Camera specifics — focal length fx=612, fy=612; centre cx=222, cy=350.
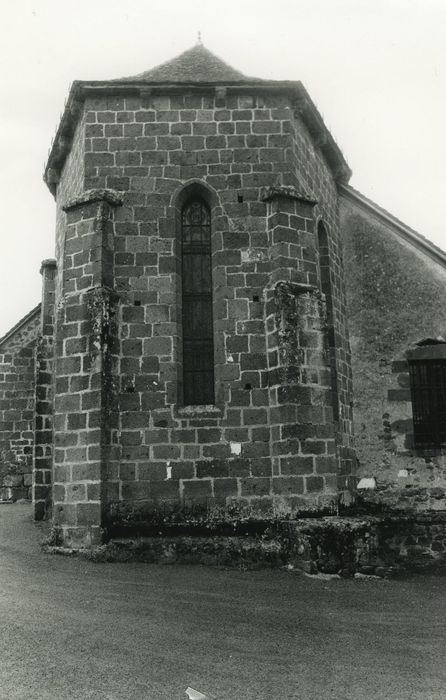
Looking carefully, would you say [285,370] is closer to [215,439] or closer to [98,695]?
[215,439]

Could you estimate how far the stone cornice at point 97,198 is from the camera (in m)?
8.66

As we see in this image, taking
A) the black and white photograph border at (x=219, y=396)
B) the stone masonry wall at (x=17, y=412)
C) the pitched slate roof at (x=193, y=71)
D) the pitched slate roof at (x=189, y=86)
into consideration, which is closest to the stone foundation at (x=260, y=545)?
the black and white photograph border at (x=219, y=396)

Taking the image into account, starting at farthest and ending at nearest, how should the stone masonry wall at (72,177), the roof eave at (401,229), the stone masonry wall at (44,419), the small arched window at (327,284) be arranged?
the stone masonry wall at (44,419)
the roof eave at (401,229)
the small arched window at (327,284)
the stone masonry wall at (72,177)

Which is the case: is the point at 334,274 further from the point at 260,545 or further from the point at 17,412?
the point at 17,412

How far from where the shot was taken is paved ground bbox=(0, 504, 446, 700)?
4.20m

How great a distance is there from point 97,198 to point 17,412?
28.6 ft

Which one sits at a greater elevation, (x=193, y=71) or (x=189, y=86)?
(x=193, y=71)

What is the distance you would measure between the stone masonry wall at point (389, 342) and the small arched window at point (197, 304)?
319 cm

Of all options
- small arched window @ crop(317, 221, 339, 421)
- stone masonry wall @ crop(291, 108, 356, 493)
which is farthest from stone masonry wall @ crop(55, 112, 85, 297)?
small arched window @ crop(317, 221, 339, 421)

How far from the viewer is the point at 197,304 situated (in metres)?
8.94

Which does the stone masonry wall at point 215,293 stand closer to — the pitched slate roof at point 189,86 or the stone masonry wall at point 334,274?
the pitched slate roof at point 189,86

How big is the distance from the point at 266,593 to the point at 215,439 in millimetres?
2335

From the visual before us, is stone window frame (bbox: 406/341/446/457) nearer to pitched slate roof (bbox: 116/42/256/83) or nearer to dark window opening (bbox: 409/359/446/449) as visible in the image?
dark window opening (bbox: 409/359/446/449)

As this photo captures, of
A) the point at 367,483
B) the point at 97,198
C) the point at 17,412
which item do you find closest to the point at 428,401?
the point at 367,483
